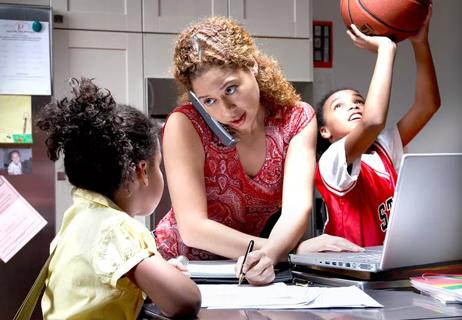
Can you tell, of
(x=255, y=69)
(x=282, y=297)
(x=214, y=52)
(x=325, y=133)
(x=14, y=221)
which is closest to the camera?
(x=282, y=297)

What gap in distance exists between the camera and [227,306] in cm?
77

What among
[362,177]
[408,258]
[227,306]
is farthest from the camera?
Answer: [362,177]

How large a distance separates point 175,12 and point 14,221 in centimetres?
109

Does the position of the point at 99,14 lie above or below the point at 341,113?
above

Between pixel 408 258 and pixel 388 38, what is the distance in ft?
2.20

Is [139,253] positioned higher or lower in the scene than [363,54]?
lower

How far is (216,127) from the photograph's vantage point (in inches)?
49.4

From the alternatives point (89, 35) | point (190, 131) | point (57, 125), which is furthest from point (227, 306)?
point (89, 35)

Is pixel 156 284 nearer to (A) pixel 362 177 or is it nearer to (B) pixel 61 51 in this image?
(A) pixel 362 177

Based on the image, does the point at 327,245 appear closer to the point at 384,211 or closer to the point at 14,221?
the point at 384,211

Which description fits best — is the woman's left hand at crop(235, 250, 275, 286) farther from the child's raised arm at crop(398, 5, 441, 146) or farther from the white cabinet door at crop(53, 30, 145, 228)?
the white cabinet door at crop(53, 30, 145, 228)

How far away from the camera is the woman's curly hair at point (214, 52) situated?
120 cm

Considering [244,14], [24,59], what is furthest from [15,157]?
[244,14]

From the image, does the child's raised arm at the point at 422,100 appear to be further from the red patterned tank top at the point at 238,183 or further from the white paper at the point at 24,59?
the white paper at the point at 24,59
